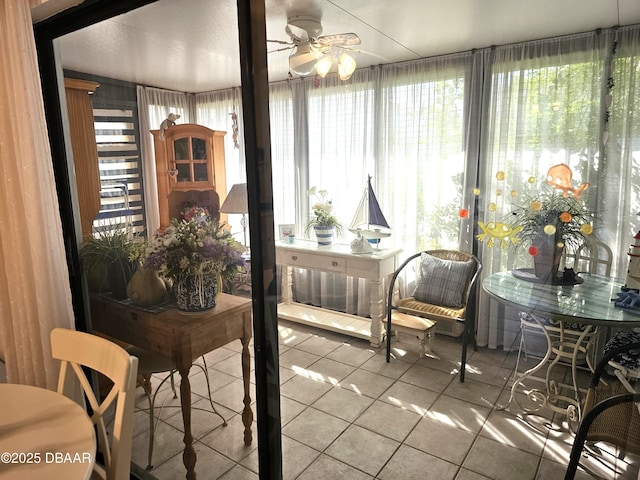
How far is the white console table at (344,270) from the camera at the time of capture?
2939 millimetres

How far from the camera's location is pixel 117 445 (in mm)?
1200

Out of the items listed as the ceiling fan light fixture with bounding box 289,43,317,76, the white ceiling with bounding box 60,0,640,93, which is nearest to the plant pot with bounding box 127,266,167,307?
the white ceiling with bounding box 60,0,640,93

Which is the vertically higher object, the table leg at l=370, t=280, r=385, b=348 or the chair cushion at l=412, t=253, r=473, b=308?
the chair cushion at l=412, t=253, r=473, b=308

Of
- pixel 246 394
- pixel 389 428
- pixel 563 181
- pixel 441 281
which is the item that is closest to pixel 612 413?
pixel 563 181

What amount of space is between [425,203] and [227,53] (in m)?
1.72

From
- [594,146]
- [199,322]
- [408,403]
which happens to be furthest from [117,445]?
[594,146]

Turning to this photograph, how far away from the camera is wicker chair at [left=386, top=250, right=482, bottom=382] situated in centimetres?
238

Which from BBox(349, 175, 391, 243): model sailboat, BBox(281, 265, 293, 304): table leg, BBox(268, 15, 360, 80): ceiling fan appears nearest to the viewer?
BBox(268, 15, 360, 80): ceiling fan

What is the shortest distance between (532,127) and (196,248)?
5.03 ft

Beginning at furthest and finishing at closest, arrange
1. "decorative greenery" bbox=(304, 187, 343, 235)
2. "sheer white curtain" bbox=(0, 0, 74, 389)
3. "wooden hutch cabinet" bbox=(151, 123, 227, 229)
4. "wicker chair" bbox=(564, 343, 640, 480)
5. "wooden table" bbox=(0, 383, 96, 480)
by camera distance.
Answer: "decorative greenery" bbox=(304, 187, 343, 235)
"sheer white curtain" bbox=(0, 0, 74, 389)
"wooden hutch cabinet" bbox=(151, 123, 227, 229)
"wicker chair" bbox=(564, 343, 640, 480)
"wooden table" bbox=(0, 383, 96, 480)

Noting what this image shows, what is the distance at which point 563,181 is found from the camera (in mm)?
1515

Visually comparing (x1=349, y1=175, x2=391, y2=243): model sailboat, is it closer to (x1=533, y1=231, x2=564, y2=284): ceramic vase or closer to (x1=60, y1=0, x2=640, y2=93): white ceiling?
(x1=60, y1=0, x2=640, y2=93): white ceiling

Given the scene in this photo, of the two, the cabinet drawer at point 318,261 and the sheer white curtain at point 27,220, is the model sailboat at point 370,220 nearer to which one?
the cabinet drawer at point 318,261

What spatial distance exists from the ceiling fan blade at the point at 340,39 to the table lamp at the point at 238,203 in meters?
1.16
